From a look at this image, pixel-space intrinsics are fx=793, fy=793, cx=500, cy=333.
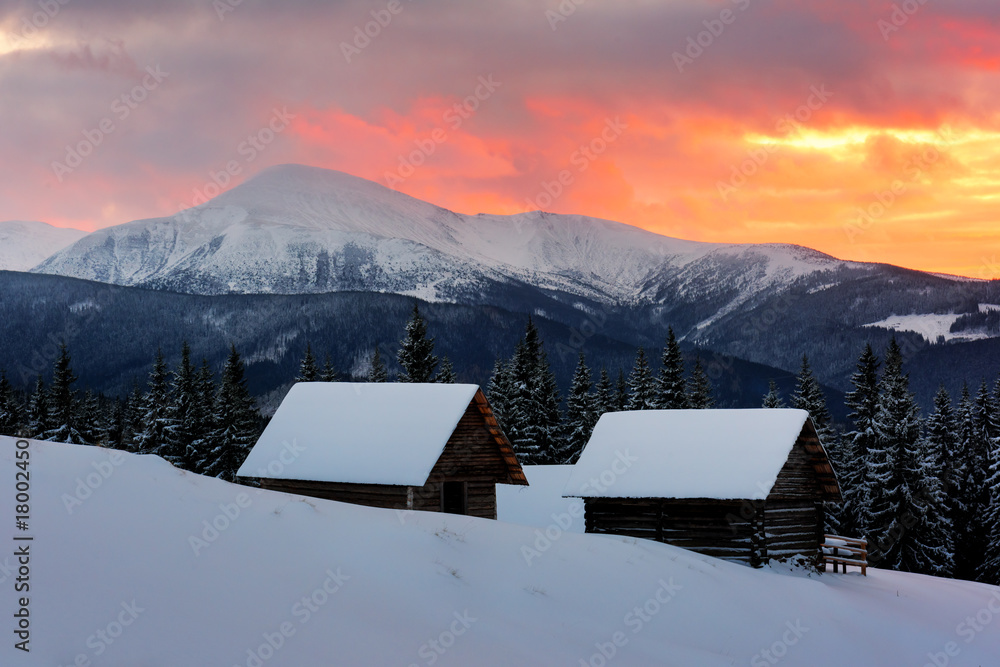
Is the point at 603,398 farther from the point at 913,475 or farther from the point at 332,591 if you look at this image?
the point at 332,591

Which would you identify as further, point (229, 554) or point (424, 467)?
point (424, 467)

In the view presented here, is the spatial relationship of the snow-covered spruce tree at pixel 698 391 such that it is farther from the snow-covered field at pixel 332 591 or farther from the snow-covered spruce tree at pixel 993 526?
the snow-covered field at pixel 332 591

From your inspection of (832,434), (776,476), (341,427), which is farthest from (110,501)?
(832,434)

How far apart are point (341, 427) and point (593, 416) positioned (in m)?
30.9

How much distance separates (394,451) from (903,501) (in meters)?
32.9

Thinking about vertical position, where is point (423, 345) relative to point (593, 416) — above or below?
above

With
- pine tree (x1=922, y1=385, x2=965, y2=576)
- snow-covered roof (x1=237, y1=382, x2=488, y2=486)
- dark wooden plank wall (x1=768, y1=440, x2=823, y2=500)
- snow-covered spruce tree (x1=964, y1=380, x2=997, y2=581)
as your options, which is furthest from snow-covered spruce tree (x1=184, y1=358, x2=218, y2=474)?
snow-covered spruce tree (x1=964, y1=380, x2=997, y2=581)

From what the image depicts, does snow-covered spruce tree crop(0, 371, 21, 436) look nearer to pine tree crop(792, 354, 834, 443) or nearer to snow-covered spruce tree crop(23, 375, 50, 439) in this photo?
snow-covered spruce tree crop(23, 375, 50, 439)

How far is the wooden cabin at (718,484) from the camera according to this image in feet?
95.3

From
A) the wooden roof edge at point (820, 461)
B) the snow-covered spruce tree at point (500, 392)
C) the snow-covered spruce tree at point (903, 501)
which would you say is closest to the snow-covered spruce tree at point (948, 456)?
the snow-covered spruce tree at point (903, 501)

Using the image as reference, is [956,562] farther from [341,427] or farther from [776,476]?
[341,427]

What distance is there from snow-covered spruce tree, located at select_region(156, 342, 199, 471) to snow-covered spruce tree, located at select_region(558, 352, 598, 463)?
26043 millimetres

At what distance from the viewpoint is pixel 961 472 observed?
52.8m

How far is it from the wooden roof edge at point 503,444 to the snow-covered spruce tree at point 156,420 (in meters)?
28.2
